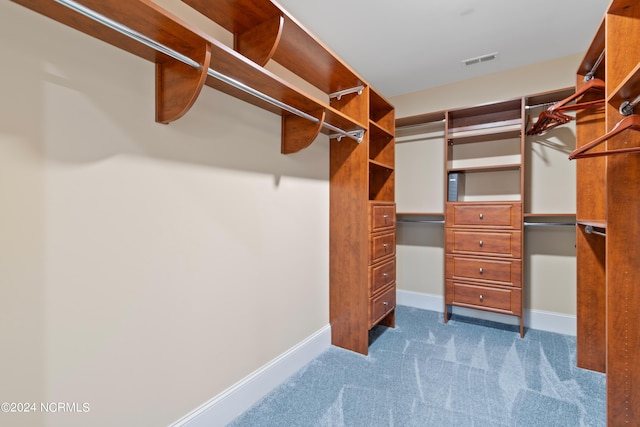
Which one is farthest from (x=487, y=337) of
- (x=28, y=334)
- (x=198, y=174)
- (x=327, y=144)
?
(x=28, y=334)

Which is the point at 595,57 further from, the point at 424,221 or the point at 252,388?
the point at 252,388

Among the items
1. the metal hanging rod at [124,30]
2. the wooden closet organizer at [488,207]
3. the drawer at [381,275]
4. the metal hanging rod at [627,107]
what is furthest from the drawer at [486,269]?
the metal hanging rod at [124,30]

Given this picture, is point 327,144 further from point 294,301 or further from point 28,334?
point 28,334

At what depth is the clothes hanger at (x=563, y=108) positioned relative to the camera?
1744 mm

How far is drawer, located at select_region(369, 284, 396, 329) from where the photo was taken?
226 cm

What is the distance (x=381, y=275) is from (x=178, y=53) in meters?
2.03

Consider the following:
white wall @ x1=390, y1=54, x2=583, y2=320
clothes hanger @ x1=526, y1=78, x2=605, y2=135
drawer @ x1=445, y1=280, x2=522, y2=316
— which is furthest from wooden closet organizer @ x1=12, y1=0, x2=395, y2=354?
clothes hanger @ x1=526, y1=78, x2=605, y2=135

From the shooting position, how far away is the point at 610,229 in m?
1.32

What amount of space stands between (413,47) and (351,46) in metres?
0.52

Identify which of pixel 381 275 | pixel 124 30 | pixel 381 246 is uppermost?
pixel 124 30

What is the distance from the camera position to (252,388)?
1653mm

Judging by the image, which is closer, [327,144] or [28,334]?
[28,334]

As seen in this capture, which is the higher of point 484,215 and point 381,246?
point 484,215

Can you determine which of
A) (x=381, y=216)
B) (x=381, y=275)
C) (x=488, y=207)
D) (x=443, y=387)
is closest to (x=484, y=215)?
(x=488, y=207)
